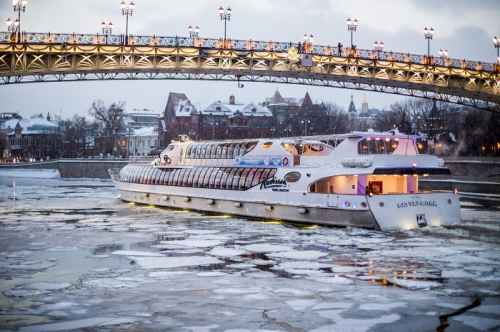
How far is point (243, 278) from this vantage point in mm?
15664

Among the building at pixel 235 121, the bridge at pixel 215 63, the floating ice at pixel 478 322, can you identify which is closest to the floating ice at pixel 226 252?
the floating ice at pixel 478 322

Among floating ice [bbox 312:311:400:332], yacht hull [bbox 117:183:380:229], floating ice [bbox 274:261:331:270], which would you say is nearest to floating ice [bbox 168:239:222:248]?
floating ice [bbox 274:261:331:270]

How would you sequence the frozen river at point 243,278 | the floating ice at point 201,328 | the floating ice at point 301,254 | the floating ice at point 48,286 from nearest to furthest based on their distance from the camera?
1. the floating ice at point 201,328
2. the frozen river at point 243,278
3. the floating ice at point 48,286
4. the floating ice at point 301,254

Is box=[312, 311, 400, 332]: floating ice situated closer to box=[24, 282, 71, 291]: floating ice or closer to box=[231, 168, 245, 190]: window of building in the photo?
box=[24, 282, 71, 291]: floating ice

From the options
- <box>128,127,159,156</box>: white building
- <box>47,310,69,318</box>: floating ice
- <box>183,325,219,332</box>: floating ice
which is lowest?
<box>47,310,69,318</box>: floating ice

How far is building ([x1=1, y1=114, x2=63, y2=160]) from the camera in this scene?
15062 centimetres

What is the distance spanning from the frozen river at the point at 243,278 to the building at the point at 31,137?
12912 centimetres

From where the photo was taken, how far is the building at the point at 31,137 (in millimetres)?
150625

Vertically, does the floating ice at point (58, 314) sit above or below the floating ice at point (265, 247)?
below

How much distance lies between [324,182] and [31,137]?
157 meters

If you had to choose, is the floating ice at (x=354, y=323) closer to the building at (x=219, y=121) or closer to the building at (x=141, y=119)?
the building at (x=219, y=121)

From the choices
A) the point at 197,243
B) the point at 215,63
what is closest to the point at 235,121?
the point at 215,63

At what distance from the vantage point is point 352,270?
16.8 metres

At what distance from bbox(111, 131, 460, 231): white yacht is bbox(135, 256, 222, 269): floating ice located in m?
9.33
